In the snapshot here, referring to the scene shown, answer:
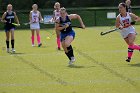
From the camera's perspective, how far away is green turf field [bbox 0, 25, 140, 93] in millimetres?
11188

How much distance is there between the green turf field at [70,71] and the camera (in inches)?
440

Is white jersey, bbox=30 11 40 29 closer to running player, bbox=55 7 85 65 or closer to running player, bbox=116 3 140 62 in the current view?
running player, bbox=55 7 85 65

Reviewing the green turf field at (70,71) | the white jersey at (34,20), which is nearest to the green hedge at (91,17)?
the white jersey at (34,20)

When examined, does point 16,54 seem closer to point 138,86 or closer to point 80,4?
point 138,86

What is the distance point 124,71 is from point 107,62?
2.03 metres

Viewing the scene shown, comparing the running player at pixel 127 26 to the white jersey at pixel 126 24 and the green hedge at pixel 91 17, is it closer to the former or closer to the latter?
the white jersey at pixel 126 24

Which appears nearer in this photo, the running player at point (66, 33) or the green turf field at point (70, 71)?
the green turf field at point (70, 71)

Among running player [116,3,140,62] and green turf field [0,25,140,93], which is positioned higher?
running player [116,3,140,62]

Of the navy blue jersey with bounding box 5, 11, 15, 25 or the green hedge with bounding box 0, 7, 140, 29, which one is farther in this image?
the green hedge with bounding box 0, 7, 140, 29

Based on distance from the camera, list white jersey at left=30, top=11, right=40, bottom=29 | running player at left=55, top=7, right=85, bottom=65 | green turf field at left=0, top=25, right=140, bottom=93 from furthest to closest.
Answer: white jersey at left=30, top=11, right=40, bottom=29, running player at left=55, top=7, right=85, bottom=65, green turf field at left=0, top=25, right=140, bottom=93

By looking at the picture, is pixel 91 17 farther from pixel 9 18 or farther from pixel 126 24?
pixel 126 24

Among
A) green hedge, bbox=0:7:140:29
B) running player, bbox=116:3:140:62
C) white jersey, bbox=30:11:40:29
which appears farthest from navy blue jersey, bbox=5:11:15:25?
green hedge, bbox=0:7:140:29

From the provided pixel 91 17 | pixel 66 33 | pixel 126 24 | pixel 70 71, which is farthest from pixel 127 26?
pixel 91 17

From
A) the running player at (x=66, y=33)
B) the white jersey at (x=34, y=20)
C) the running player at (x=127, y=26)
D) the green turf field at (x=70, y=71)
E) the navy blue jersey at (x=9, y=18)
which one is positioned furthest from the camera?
the white jersey at (x=34, y=20)
